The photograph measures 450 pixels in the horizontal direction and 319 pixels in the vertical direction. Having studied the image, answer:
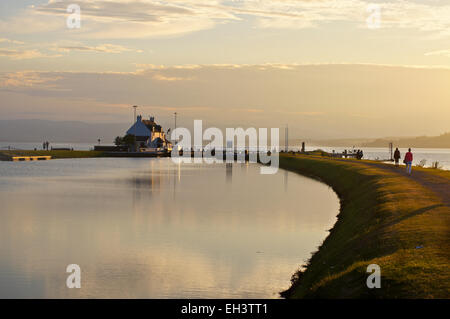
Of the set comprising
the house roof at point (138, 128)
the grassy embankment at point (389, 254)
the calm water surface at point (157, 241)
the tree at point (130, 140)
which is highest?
the house roof at point (138, 128)

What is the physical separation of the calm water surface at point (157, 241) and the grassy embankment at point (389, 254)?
1737mm

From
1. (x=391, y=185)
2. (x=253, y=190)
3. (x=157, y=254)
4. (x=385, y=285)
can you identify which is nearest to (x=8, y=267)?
(x=157, y=254)

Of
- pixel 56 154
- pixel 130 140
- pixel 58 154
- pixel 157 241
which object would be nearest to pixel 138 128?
pixel 130 140

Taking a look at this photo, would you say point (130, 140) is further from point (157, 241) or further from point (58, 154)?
point (157, 241)

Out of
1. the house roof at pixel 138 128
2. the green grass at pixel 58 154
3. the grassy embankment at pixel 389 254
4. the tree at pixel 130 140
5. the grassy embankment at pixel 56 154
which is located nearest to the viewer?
the grassy embankment at pixel 389 254

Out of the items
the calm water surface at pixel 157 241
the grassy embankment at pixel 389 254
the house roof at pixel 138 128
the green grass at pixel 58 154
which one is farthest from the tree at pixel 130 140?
the grassy embankment at pixel 389 254

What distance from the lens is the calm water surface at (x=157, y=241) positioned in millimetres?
21688

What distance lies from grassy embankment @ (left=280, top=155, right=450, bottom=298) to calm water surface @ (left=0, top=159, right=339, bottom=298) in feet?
5.70

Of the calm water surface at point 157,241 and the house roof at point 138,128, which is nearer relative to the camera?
the calm water surface at point 157,241

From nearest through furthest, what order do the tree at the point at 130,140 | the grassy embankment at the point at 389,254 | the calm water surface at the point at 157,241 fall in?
the grassy embankment at the point at 389,254, the calm water surface at the point at 157,241, the tree at the point at 130,140

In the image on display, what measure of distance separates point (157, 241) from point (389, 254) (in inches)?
582

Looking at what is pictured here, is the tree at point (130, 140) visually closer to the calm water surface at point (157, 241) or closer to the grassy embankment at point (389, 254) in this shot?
the calm water surface at point (157, 241)

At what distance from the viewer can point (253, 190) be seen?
64.4 metres

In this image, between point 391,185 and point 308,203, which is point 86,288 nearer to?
point 391,185
